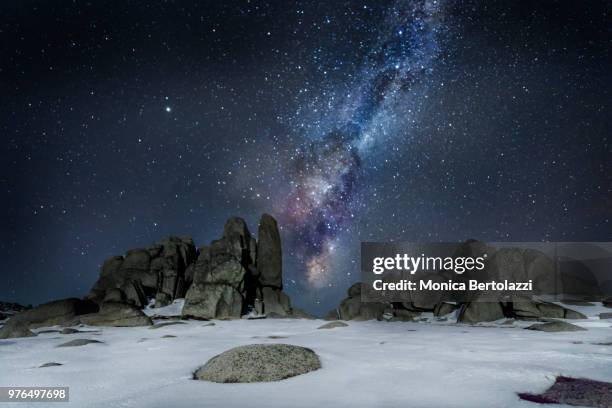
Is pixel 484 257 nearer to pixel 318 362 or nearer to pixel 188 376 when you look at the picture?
pixel 318 362

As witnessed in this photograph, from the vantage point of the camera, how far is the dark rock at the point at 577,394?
25.7 ft

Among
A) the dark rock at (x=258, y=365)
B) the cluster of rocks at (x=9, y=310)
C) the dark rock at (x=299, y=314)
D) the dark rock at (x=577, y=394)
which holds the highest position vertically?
the dark rock at (x=577, y=394)

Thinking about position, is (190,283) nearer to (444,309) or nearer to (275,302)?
(275,302)

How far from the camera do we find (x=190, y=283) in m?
39.8

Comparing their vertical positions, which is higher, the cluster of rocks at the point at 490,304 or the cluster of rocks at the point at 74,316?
the cluster of rocks at the point at 490,304

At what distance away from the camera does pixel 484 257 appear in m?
31.7

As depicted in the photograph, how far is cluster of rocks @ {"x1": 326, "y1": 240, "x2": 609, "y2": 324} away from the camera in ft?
87.8

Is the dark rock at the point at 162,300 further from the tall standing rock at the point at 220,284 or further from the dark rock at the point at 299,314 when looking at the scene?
the dark rock at the point at 299,314

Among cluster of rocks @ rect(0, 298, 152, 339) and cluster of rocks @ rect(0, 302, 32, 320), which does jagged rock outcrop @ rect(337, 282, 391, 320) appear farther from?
cluster of rocks @ rect(0, 302, 32, 320)

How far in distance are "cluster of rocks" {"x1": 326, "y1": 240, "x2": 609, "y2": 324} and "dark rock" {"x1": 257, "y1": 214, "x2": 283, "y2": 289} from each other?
26.3 ft

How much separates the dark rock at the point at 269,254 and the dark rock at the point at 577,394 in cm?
3231

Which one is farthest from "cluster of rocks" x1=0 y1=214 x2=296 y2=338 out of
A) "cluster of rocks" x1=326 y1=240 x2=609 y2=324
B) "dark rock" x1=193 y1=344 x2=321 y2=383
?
"dark rock" x1=193 y1=344 x2=321 y2=383

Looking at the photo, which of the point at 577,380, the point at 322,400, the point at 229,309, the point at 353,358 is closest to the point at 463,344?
the point at 353,358

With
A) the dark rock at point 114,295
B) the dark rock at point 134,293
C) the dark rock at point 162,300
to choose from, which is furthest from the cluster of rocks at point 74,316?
the dark rock at point 162,300
